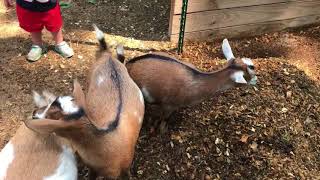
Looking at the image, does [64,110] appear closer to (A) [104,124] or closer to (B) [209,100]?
(A) [104,124]

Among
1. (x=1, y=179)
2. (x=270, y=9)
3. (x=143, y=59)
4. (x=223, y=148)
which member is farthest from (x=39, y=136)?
(x=270, y=9)

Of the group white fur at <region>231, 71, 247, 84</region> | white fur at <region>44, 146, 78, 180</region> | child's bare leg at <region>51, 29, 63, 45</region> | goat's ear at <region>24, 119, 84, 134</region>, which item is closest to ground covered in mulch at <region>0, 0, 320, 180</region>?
child's bare leg at <region>51, 29, 63, 45</region>

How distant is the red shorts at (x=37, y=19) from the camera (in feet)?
13.3

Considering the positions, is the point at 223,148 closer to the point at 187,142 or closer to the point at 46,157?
the point at 187,142

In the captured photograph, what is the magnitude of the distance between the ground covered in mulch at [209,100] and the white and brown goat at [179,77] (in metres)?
0.32

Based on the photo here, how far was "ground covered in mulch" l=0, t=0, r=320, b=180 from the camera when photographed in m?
3.57

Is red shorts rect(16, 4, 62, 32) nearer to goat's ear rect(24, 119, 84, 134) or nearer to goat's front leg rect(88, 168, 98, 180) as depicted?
goat's front leg rect(88, 168, 98, 180)

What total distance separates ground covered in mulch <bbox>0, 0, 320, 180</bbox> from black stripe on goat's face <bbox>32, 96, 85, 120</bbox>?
903 mm

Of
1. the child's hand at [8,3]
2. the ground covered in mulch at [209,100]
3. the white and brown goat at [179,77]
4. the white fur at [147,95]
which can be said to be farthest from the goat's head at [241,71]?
the child's hand at [8,3]

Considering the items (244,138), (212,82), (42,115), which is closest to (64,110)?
(42,115)

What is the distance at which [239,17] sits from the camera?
4531 mm

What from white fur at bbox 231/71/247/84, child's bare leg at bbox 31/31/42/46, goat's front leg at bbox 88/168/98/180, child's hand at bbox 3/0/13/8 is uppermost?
child's hand at bbox 3/0/13/8

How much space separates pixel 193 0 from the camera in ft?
14.0

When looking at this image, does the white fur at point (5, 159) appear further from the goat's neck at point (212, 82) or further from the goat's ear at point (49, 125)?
the goat's neck at point (212, 82)
